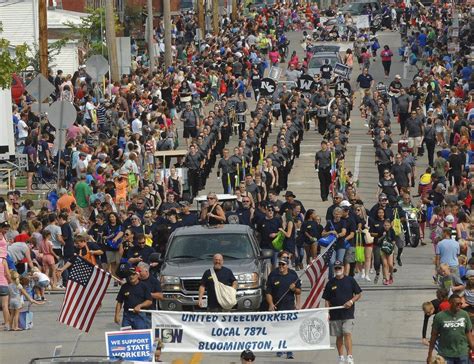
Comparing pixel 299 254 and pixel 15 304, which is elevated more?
pixel 15 304

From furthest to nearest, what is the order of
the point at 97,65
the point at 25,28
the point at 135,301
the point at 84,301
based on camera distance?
1. the point at 25,28
2. the point at 97,65
3. the point at 84,301
4. the point at 135,301

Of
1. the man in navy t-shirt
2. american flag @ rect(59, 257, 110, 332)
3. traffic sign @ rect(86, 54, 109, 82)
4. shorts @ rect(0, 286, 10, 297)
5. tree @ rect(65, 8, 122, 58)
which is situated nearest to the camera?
the man in navy t-shirt

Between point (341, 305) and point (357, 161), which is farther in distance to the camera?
point (357, 161)

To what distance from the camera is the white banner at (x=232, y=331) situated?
22.4 meters

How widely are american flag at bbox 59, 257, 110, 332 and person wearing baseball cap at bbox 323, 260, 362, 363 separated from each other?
3.49 metres

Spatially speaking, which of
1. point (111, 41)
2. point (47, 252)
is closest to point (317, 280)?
point (47, 252)

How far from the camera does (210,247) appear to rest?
25672 millimetres

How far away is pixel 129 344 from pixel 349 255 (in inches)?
356

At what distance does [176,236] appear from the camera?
26.0 meters

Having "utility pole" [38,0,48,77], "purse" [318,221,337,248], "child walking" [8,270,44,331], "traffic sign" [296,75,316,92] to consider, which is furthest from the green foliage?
"child walking" [8,270,44,331]

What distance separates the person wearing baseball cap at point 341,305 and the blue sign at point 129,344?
3539 millimetres

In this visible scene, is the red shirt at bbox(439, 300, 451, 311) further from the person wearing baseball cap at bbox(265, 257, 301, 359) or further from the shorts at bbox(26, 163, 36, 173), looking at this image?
the shorts at bbox(26, 163, 36, 173)

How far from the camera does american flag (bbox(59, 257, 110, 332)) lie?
79.2 feet

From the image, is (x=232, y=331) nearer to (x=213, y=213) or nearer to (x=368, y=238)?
(x=368, y=238)
